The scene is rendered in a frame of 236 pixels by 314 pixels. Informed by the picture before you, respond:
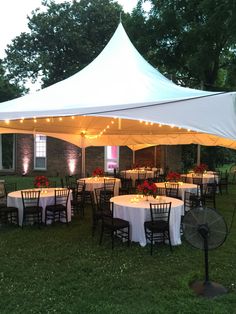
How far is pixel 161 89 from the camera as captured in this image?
7094 millimetres

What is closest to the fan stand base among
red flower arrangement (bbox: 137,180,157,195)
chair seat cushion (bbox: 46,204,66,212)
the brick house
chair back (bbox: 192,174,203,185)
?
red flower arrangement (bbox: 137,180,157,195)

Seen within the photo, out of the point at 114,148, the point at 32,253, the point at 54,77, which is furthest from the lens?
the point at 54,77

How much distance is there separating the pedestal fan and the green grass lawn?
17cm

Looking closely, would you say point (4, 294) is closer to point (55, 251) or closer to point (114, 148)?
point (55, 251)

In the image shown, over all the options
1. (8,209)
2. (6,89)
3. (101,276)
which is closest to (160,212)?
(101,276)

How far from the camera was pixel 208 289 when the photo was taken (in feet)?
15.2

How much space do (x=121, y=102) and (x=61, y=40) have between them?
18.1 meters

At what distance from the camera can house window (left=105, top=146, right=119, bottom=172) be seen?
69.7 ft

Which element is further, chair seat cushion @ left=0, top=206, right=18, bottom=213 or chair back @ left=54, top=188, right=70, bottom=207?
chair back @ left=54, top=188, right=70, bottom=207

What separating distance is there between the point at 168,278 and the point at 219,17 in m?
13.6

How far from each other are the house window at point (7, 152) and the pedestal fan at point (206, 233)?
20517 millimetres

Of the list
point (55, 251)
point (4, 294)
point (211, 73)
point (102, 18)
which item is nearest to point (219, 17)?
point (211, 73)

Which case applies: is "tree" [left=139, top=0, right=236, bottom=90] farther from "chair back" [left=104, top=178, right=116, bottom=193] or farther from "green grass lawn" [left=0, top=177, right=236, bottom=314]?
"green grass lawn" [left=0, top=177, right=236, bottom=314]

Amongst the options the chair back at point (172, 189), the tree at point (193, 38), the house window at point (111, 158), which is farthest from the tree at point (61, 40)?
the chair back at point (172, 189)
